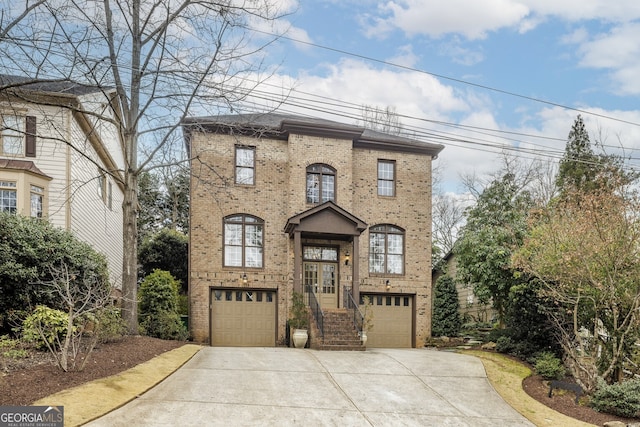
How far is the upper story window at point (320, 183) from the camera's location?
20.0m

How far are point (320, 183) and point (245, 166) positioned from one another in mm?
2879

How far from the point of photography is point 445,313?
21672mm

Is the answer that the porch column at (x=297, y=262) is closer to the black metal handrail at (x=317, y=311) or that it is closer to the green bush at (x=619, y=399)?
the black metal handrail at (x=317, y=311)

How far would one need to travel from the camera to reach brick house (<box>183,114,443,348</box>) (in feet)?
62.0

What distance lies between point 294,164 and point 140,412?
1267cm

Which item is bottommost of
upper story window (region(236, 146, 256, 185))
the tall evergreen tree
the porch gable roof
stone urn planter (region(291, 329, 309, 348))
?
stone urn planter (region(291, 329, 309, 348))

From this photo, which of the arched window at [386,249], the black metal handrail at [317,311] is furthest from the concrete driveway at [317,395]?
the arched window at [386,249]

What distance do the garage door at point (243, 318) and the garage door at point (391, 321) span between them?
159 inches

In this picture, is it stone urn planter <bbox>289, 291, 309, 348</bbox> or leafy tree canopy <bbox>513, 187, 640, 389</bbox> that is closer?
leafy tree canopy <bbox>513, 187, 640, 389</bbox>

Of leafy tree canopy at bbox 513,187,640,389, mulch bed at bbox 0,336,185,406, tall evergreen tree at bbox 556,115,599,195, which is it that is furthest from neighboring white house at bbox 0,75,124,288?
tall evergreen tree at bbox 556,115,599,195

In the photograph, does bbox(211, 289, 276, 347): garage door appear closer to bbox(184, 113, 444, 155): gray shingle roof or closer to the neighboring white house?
the neighboring white house

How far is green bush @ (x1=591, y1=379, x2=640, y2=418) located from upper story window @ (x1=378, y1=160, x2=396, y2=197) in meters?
11.5

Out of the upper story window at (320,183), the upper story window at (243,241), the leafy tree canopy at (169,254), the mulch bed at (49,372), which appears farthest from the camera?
the leafy tree canopy at (169,254)

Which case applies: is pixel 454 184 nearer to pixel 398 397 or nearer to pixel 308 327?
pixel 308 327
